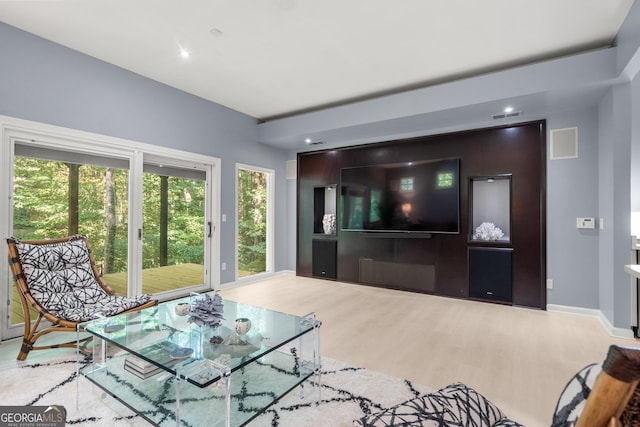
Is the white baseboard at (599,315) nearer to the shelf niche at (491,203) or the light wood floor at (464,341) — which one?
the light wood floor at (464,341)

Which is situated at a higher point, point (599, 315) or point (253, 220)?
point (253, 220)

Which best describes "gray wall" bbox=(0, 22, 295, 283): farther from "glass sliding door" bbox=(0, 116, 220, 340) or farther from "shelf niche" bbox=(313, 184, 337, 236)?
"shelf niche" bbox=(313, 184, 337, 236)

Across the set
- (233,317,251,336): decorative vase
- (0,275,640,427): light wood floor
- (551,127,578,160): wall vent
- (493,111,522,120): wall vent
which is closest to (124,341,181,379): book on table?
(233,317,251,336): decorative vase

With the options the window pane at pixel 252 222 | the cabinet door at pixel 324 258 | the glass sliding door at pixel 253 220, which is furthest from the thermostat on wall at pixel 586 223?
the window pane at pixel 252 222

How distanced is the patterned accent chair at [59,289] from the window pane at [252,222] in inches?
95.2

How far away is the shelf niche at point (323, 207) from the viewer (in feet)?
18.5

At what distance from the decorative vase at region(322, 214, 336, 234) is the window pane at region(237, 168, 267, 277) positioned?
1147 millimetres

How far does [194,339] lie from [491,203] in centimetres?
410

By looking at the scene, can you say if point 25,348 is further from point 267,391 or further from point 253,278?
point 253,278

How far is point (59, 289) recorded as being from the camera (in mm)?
2611

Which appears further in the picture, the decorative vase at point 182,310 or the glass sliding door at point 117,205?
the glass sliding door at point 117,205

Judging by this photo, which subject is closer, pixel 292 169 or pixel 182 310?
pixel 182 310

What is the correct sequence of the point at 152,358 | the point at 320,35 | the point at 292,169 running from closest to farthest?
the point at 152,358 < the point at 320,35 < the point at 292,169

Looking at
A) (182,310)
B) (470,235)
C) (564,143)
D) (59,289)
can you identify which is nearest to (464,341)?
(470,235)
